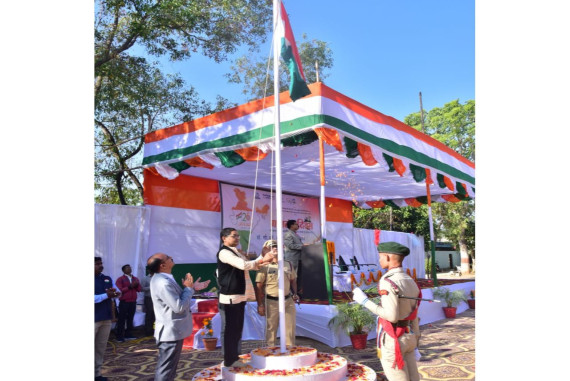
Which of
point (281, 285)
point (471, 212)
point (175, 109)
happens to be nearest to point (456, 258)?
point (471, 212)

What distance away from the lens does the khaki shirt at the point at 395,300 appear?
10.4ft

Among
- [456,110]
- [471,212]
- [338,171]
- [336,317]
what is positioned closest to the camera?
[336,317]

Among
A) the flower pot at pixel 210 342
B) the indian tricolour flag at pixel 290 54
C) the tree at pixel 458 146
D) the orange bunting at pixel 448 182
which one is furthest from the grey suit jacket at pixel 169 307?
the tree at pixel 458 146

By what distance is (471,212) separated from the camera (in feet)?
75.6

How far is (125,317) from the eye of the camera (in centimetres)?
724

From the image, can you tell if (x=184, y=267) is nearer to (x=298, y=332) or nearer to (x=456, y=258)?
(x=298, y=332)

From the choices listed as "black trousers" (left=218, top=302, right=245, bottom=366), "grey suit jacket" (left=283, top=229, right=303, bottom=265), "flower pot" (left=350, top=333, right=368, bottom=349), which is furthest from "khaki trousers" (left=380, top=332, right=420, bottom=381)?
"grey suit jacket" (left=283, top=229, right=303, bottom=265)

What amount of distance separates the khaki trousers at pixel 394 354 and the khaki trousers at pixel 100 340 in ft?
9.42

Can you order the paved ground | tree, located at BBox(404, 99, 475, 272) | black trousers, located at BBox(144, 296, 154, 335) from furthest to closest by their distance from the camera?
tree, located at BBox(404, 99, 475, 272)
black trousers, located at BBox(144, 296, 154, 335)
the paved ground

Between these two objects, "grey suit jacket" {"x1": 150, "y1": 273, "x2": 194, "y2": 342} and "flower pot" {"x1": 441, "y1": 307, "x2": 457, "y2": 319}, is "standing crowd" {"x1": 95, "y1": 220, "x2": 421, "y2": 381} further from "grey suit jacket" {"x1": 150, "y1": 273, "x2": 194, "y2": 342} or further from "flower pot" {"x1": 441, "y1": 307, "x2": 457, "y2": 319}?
"flower pot" {"x1": 441, "y1": 307, "x2": 457, "y2": 319}

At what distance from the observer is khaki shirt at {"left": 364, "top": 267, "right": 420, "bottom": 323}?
3.16 meters

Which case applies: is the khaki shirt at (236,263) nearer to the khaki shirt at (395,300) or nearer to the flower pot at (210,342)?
the khaki shirt at (395,300)

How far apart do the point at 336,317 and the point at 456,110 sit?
21481 millimetres

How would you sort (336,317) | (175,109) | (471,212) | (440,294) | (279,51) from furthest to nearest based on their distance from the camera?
(471,212), (175,109), (440,294), (336,317), (279,51)
